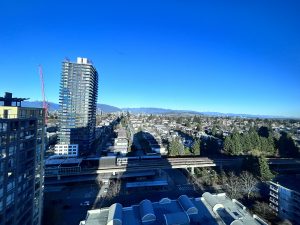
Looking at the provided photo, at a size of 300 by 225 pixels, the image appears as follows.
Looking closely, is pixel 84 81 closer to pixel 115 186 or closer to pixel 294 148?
pixel 115 186

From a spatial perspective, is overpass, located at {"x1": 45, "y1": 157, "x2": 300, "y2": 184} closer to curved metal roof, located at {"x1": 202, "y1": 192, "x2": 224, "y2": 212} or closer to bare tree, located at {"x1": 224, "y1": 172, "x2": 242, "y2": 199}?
bare tree, located at {"x1": 224, "y1": 172, "x2": 242, "y2": 199}

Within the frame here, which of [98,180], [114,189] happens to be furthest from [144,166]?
[114,189]

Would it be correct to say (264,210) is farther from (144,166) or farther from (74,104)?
(74,104)

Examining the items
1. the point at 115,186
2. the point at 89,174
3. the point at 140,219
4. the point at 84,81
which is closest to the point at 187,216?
the point at 140,219

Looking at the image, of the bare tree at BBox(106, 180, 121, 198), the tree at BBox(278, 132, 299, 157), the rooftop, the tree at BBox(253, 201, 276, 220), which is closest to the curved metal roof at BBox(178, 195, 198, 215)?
the rooftop

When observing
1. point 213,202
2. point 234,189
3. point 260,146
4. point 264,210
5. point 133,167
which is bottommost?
point 264,210

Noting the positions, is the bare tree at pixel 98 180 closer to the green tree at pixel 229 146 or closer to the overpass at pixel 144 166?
the overpass at pixel 144 166
